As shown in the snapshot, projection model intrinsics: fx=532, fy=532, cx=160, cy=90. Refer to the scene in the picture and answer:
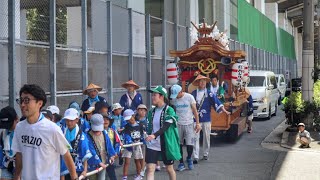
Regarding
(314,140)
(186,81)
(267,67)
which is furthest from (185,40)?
(267,67)

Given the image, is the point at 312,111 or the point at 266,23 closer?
the point at 312,111

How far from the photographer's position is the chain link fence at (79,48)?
369 inches

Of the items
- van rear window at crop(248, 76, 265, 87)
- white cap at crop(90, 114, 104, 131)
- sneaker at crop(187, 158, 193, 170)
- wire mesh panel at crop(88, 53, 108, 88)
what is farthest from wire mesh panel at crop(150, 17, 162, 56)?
white cap at crop(90, 114, 104, 131)

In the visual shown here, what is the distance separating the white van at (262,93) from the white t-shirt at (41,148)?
16.8 metres

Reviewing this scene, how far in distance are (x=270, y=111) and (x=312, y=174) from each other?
12.8 metres

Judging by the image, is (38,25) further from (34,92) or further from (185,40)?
(185,40)

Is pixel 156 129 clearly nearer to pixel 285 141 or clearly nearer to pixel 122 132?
pixel 122 132

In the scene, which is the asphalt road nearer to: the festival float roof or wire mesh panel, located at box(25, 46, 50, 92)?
wire mesh panel, located at box(25, 46, 50, 92)

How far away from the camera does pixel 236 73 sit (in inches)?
600

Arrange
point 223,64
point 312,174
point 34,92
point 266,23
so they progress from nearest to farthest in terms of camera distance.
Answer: point 34,92, point 312,174, point 223,64, point 266,23

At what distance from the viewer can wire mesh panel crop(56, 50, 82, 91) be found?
10.7 meters

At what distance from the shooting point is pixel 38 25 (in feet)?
32.4

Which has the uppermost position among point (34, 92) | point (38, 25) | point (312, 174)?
point (38, 25)

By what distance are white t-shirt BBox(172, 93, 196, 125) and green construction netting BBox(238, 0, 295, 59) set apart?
21.1m
